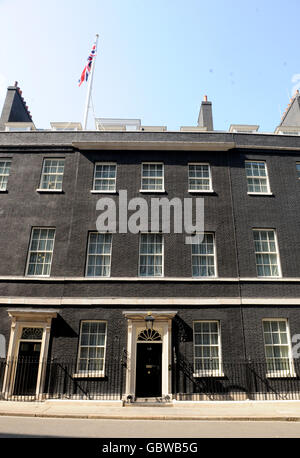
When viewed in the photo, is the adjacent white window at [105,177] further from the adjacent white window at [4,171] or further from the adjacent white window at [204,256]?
the adjacent white window at [204,256]

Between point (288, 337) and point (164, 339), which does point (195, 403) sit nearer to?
point (164, 339)

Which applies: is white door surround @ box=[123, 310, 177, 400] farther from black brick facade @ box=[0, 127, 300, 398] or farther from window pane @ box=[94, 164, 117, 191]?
window pane @ box=[94, 164, 117, 191]

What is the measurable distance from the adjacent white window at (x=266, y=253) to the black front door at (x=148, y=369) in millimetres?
Answer: 6071

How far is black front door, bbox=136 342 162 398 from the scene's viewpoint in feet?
42.0

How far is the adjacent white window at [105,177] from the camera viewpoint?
16.1m

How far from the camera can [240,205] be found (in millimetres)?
15711

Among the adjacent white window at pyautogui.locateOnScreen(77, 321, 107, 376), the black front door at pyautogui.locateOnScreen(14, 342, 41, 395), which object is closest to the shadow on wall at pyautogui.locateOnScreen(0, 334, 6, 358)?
the black front door at pyautogui.locateOnScreen(14, 342, 41, 395)

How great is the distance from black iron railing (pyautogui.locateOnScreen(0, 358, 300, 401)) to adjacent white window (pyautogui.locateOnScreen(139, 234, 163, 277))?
3.80m

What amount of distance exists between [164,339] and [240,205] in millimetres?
7574

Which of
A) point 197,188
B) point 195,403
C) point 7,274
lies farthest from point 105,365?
point 197,188

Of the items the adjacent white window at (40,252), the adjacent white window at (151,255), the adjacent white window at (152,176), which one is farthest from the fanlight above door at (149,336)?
the adjacent white window at (152,176)

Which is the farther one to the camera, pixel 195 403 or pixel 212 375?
pixel 212 375

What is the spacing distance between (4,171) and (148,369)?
12524 mm

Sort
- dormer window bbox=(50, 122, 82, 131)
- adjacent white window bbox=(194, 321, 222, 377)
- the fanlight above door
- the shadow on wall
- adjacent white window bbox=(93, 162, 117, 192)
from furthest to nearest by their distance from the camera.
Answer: dormer window bbox=(50, 122, 82, 131), adjacent white window bbox=(93, 162, 117, 192), the fanlight above door, the shadow on wall, adjacent white window bbox=(194, 321, 222, 377)
